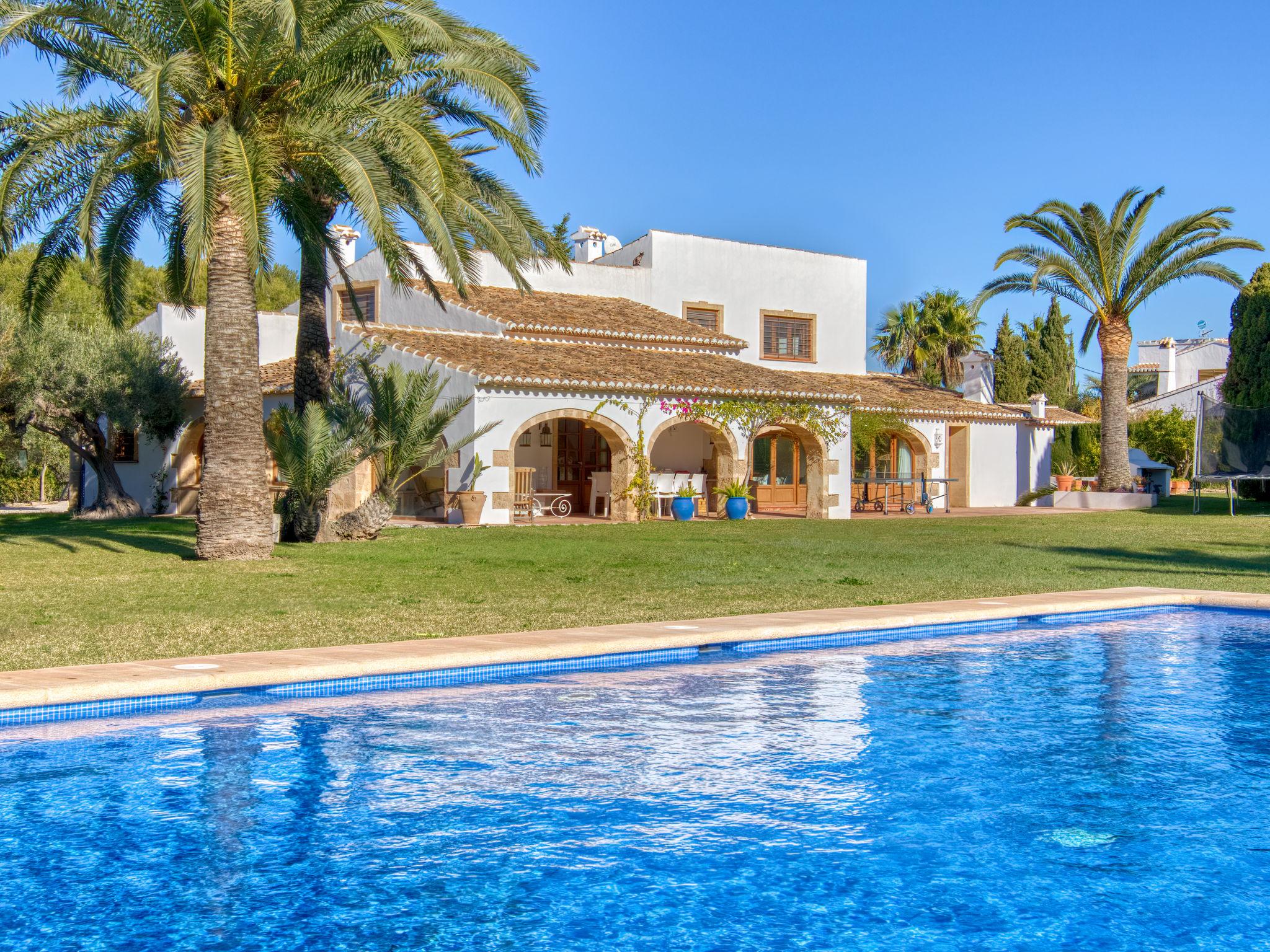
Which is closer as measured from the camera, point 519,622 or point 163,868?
point 163,868

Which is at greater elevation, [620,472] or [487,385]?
[487,385]

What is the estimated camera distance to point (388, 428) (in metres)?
18.3

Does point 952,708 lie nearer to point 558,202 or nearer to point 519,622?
point 519,622

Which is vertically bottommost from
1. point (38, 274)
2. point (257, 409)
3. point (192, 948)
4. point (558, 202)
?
point (192, 948)

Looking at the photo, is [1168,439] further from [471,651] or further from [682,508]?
[471,651]

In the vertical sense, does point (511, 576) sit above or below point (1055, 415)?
below

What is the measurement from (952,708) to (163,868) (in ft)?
16.8

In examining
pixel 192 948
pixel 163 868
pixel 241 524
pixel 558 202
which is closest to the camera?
pixel 192 948

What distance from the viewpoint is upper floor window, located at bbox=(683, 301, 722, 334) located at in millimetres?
32375

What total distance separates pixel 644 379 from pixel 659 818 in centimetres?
1873

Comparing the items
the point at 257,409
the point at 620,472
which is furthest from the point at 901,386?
the point at 257,409

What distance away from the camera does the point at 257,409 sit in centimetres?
1523

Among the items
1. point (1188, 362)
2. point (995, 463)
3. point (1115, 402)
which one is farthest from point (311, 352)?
point (1188, 362)

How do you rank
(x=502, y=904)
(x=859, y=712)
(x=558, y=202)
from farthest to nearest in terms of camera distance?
(x=558, y=202)
(x=859, y=712)
(x=502, y=904)
